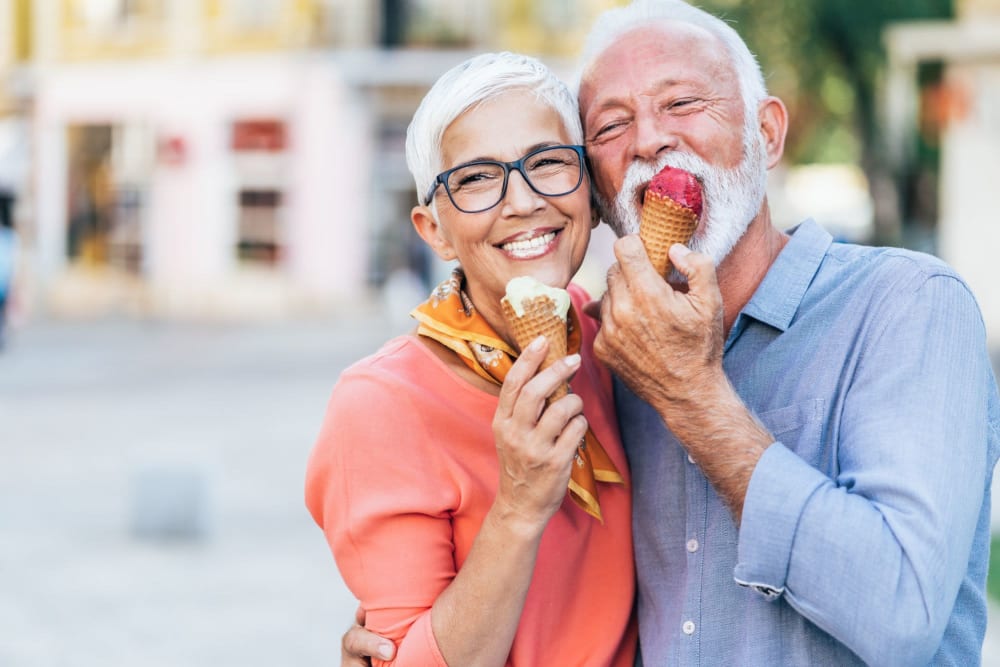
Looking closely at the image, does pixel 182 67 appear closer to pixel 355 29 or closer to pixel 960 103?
pixel 355 29

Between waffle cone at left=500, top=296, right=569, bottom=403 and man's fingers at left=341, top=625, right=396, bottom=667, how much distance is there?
60 centimetres

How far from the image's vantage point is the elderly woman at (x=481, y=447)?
200cm

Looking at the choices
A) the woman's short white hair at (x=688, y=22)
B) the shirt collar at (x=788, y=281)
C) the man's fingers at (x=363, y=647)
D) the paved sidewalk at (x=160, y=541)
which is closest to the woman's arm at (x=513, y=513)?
the man's fingers at (x=363, y=647)

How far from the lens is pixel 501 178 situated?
225cm

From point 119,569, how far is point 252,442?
4.33 m

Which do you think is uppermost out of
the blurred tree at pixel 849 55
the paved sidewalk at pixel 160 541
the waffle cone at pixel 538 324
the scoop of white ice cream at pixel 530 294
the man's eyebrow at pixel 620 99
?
the blurred tree at pixel 849 55

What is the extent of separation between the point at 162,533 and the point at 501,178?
6.63 m

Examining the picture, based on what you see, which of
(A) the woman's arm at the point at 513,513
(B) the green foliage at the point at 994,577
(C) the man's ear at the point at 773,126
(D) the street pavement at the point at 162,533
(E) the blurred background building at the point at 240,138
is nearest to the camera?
(A) the woman's arm at the point at 513,513

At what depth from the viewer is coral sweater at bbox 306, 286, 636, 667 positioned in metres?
2.11

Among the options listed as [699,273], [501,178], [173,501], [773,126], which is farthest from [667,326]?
[173,501]

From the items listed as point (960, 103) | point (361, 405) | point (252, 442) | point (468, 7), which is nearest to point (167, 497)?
point (252, 442)

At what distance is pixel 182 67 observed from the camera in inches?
1043

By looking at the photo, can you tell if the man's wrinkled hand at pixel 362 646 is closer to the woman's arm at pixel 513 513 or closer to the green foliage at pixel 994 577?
the woman's arm at pixel 513 513

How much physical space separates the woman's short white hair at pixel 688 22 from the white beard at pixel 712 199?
0.11m
